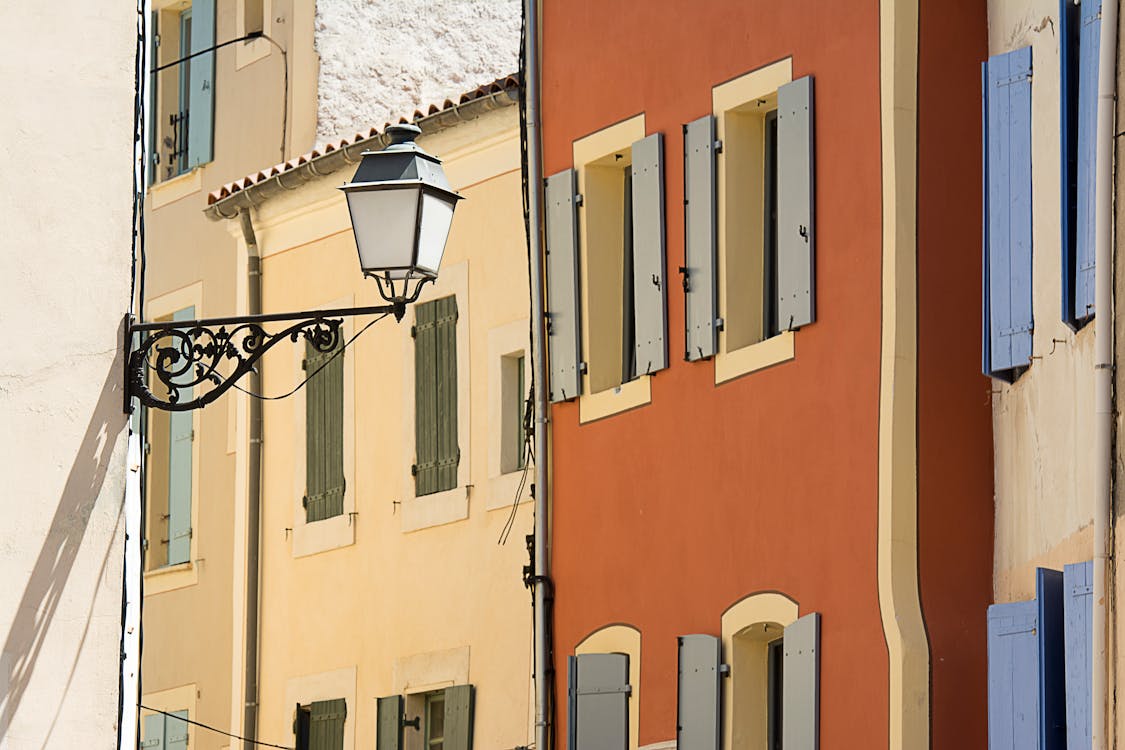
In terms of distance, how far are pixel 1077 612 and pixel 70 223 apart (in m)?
4.53

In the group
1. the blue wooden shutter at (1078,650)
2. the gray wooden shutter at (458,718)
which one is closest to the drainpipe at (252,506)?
the gray wooden shutter at (458,718)

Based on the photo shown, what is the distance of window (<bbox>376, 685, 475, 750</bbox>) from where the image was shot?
62.5ft

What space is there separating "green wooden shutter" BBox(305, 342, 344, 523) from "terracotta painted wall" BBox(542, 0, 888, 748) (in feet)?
12.5

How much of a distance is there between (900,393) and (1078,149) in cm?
286

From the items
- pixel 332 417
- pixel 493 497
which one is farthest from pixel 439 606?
pixel 332 417

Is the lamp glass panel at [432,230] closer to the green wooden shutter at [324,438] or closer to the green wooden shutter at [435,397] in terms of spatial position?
the green wooden shutter at [435,397]

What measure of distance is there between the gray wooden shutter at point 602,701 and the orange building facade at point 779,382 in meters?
0.07

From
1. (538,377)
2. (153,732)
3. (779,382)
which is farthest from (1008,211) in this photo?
(153,732)

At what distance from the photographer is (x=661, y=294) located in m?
16.5

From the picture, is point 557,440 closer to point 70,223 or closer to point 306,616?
point 306,616

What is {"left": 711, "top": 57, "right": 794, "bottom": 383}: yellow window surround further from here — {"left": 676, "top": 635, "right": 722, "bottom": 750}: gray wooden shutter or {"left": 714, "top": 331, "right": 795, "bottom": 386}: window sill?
{"left": 676, "top": 635, "right": 722, "bottom": 750}: gray wooden shutter

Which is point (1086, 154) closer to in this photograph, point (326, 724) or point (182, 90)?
point (326, 724)

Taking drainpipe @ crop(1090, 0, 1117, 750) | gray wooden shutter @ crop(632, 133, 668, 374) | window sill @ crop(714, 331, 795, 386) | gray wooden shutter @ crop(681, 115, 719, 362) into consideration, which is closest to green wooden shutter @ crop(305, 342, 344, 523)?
gray wooden shutter @ crop(632, 133, 668, 374)

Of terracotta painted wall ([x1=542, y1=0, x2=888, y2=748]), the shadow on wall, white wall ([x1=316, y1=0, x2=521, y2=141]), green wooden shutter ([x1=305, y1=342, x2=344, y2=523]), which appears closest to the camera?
the shadow on wall
